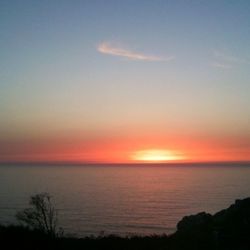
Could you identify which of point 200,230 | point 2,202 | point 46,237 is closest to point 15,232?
point 46,237

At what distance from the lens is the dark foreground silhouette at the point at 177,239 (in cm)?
2529

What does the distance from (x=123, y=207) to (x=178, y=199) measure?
30.2 meters

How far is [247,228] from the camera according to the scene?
31.4 m

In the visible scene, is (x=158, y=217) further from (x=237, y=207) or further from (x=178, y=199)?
(x=237, y=207)

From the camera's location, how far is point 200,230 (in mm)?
32094

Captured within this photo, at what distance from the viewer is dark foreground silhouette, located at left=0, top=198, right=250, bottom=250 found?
83.0 ft

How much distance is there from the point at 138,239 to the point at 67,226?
65333mm

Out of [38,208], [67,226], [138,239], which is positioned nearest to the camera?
[138,239]

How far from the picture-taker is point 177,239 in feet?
93.5

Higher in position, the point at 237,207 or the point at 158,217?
the point at 237,207

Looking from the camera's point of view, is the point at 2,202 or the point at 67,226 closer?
the point at 67,226

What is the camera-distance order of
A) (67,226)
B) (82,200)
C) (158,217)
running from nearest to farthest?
(67,226) → (158,217) → (82,200)

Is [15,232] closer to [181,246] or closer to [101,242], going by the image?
[101,242]

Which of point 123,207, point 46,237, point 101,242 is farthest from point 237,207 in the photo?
→ point 123,207
